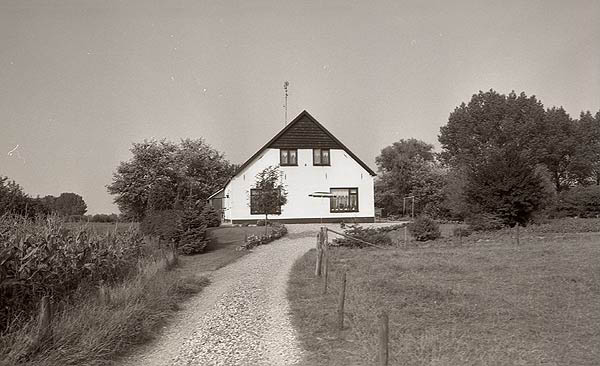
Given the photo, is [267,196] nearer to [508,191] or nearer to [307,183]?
[307,183]

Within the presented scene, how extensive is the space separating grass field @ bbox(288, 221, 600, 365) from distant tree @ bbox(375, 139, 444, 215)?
135 ft

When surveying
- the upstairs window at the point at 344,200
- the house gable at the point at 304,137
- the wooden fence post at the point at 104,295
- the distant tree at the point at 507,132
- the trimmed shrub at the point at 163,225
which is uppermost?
the distant tree at the point at 507,132

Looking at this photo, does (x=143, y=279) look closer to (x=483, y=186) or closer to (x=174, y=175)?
(x=483, y=186)

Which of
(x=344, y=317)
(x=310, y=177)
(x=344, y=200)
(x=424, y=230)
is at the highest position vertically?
(x=310, y=177)

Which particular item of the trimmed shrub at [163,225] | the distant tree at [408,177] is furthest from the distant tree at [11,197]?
the distant tree at [408,177]

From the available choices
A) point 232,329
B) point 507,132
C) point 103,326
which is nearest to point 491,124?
point 507,132

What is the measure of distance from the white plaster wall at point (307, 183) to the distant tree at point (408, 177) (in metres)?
17.8

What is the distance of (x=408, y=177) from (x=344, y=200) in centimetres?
2915

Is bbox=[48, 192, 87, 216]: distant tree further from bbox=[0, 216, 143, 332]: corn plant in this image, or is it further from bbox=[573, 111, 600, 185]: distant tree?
bbox=[573, 111, 600, 185]: distant tree

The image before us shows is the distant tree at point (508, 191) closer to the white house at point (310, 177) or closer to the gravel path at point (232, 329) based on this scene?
the white house at point (310, 177)

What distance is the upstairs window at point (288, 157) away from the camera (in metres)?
40.7

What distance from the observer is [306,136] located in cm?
4116

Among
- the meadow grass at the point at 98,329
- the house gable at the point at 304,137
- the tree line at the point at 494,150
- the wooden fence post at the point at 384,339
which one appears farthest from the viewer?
the tree line at the point at 494,150

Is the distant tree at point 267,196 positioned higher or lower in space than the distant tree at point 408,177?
lower
